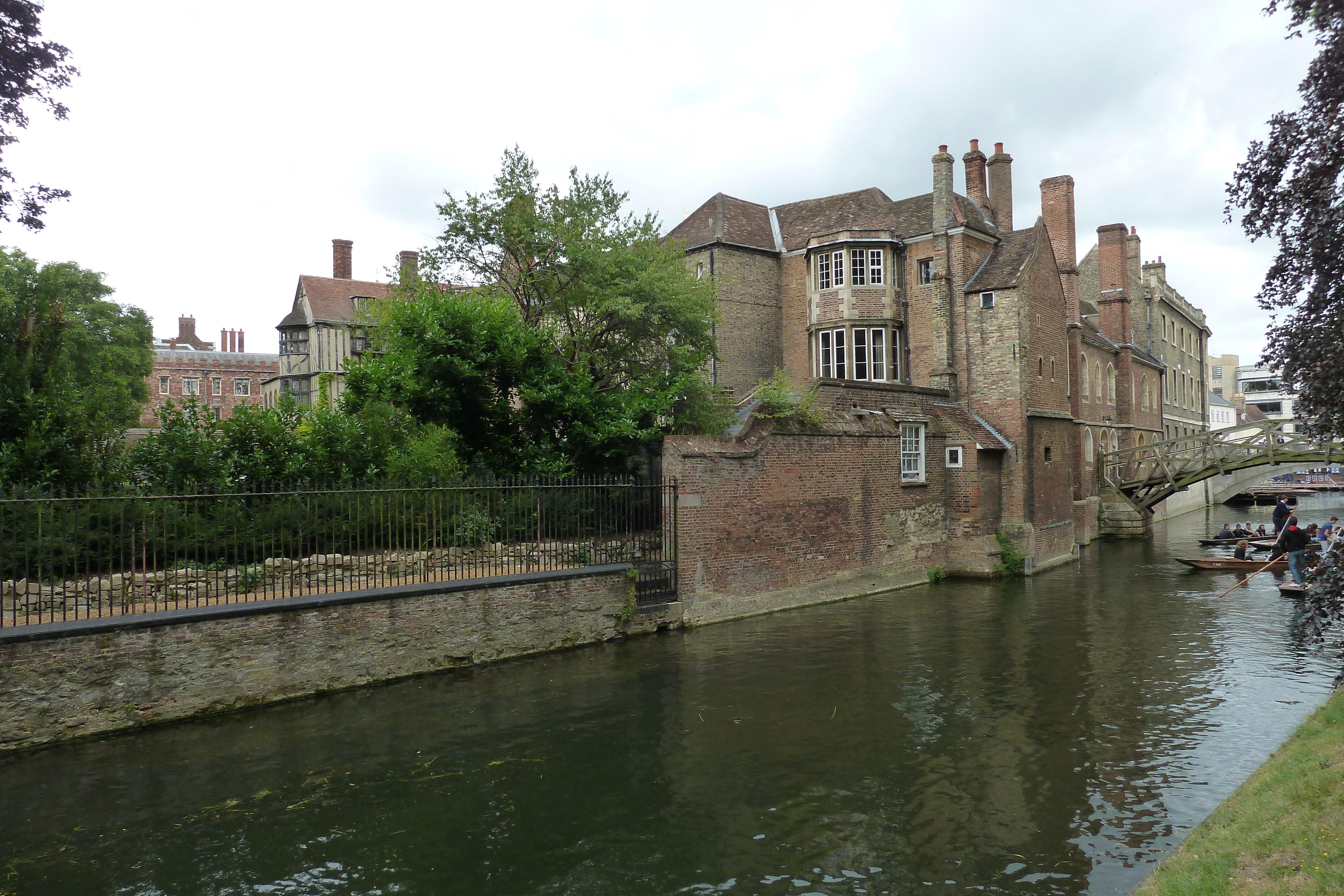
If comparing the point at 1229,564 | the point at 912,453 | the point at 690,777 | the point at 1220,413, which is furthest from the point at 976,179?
the point at 1220,413

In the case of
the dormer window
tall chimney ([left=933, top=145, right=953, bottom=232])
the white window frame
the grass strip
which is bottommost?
the grass strip

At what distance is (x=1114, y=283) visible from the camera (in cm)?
4125

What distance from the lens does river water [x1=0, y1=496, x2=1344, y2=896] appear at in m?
6.62

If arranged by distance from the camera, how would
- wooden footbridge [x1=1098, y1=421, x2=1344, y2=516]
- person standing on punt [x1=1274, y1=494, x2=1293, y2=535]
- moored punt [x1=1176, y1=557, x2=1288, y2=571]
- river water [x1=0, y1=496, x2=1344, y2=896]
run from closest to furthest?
river water [x1=0, y1=496, x2=1344, y2=896] → moored punt [x1=1176, y1=557, x2=1288, y2=571] → person standing on punt [x1=1274, y1=494, x2=1293, y2=535] → wooden footbridge [x1=1098, y1=421, x2=1344, y2=516]

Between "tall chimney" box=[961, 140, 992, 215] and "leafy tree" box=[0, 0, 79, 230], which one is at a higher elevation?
"tall chimney" box=[961, 140, 992, 215]

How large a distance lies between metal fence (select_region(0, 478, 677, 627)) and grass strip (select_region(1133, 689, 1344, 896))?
10.4 m

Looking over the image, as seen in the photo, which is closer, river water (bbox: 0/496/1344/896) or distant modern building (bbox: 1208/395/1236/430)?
river water (bbox: 0/496/1344/896)

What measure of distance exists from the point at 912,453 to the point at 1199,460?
18.1m

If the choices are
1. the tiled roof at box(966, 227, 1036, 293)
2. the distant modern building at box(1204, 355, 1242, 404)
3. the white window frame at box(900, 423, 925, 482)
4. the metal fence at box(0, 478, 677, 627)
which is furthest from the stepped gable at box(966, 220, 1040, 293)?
A: the distant modern building at box(1204, 355, 1242, 404)

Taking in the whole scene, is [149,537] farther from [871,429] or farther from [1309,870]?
[871,429]

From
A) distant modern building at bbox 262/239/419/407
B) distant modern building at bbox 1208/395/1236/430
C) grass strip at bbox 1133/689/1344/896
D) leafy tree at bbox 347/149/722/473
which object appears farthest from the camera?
distant modern building at bbox 1208/395/1236/430

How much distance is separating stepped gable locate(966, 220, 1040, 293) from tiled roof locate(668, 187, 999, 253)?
1.82 metres

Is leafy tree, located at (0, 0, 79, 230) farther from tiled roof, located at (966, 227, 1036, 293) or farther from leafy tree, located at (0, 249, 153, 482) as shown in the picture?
tiled roof, located at (966, 227, 1036, 293)

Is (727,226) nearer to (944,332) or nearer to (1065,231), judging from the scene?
(944,332)
